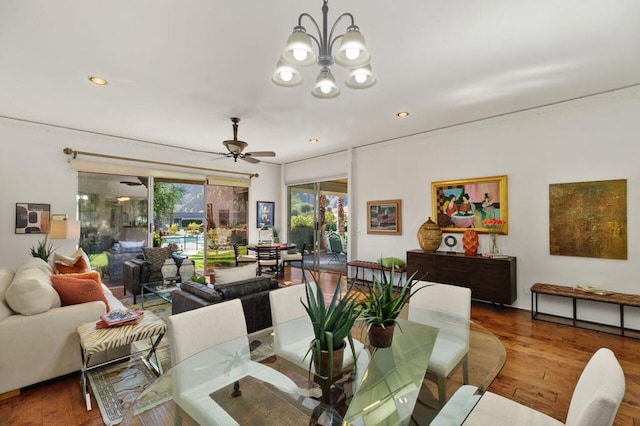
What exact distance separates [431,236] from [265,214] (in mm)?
4317

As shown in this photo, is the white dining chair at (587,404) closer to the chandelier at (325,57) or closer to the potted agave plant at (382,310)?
the potted agave plant at (382,310)

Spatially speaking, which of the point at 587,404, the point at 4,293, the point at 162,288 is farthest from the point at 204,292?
the point at 587,404

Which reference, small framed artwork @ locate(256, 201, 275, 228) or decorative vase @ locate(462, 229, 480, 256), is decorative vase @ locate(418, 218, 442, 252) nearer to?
decorative vase @ locate(462, 229, 480, 256)

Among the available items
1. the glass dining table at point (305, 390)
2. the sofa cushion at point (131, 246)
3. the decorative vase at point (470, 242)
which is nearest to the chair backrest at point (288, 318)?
the glass dining table at point (305, 390)

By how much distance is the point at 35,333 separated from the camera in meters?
2.29

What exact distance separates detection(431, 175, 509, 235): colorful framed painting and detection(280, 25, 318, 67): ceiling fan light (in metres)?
3.52

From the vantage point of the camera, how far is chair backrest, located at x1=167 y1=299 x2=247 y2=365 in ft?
5.49

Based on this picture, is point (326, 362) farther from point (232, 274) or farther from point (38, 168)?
point (38, 168)

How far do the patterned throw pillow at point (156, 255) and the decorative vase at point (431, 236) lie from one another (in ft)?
14.5

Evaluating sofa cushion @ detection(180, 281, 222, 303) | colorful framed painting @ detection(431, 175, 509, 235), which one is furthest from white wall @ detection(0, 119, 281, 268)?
colorful framed painting @ detection(431, 175, 509, 235)

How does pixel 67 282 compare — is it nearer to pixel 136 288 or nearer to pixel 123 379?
pixel 123 379

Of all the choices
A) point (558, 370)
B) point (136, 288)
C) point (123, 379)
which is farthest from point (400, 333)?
point (136, 288)

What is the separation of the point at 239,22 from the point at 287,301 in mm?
2142

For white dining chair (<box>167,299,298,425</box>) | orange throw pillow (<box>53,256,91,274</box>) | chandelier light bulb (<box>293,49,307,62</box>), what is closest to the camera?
white dining chair (<box>167,299,298,425</box>)
